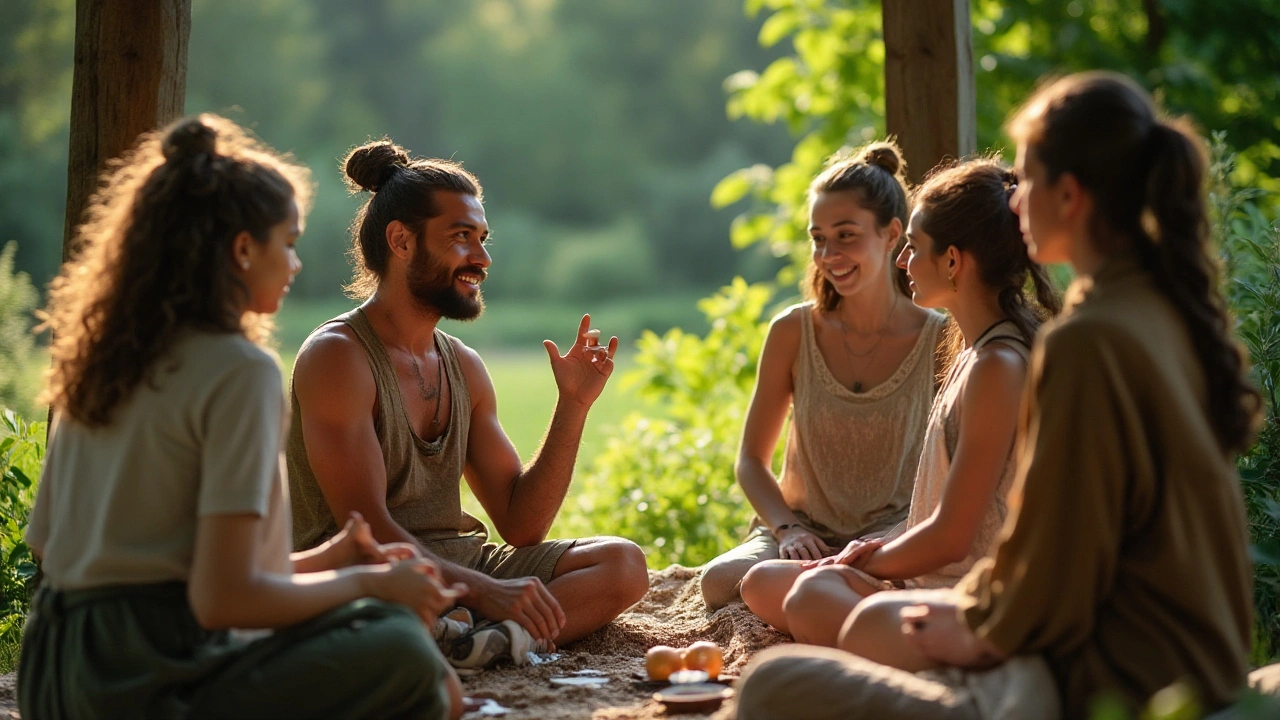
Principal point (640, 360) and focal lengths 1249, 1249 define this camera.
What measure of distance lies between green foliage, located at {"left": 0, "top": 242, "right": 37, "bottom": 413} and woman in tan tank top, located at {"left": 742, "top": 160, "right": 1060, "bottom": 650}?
5286 mm

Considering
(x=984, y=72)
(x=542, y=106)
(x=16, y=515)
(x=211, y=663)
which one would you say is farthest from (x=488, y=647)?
(x=542, y=106)

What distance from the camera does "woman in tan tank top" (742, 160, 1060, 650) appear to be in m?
2.92

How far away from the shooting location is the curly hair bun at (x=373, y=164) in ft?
13.1

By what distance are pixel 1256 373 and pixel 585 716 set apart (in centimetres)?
244

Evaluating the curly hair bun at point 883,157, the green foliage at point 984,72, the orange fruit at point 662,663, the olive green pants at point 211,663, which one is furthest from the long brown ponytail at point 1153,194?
the green foliage at point 984,72

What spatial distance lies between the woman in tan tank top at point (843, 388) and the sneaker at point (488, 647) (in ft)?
2.66


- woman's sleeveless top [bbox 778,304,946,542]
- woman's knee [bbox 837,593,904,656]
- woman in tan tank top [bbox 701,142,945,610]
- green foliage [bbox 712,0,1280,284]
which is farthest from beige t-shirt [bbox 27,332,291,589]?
green foliage [bbox 712,0,1280,284]

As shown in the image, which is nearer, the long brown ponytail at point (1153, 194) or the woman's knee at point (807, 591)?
the long brown ponytail at point (1153, 194)

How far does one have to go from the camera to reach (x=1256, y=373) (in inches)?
158

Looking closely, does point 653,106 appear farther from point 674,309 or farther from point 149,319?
point 149,319

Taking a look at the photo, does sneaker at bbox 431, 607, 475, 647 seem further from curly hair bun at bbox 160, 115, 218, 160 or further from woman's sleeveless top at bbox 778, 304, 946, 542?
curly hair bun at bbox 160, 115, 218, 160

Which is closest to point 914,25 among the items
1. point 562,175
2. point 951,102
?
point 951,102

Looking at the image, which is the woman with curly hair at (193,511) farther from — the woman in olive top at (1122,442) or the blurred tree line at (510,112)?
the blurred tree line at (510,112)

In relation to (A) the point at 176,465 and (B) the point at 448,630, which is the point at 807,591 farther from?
(A) the point at 176,465
